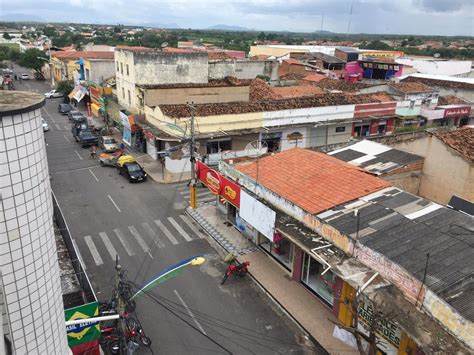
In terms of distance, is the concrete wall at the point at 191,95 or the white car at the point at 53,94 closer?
the concrete wall at the point at 191,95

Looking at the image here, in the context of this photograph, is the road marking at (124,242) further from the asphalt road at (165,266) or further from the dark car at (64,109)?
the dark car at (64,109)

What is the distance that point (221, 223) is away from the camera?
25.3 m

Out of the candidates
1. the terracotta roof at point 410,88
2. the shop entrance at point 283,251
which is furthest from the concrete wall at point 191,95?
the shop entrance at point 283,251

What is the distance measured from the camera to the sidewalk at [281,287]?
16203 millimetres

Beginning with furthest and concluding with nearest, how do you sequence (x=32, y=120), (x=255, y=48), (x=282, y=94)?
(x=255, y=48) → (x=282, y=94) → (x=32, y=120)

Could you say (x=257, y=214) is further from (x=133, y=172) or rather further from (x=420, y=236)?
(x=133, y=172)

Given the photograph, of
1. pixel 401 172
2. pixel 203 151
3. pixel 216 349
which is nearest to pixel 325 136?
pixel 203 151

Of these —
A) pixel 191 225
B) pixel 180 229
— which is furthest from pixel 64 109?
pixel 180 229

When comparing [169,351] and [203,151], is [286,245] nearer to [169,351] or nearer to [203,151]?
[169,351]

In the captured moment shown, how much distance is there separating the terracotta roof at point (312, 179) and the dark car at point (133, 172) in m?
10.7

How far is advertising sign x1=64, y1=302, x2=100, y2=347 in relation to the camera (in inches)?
498

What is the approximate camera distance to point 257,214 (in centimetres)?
2020

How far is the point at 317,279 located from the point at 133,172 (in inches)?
724

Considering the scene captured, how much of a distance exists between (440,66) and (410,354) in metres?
71.3
